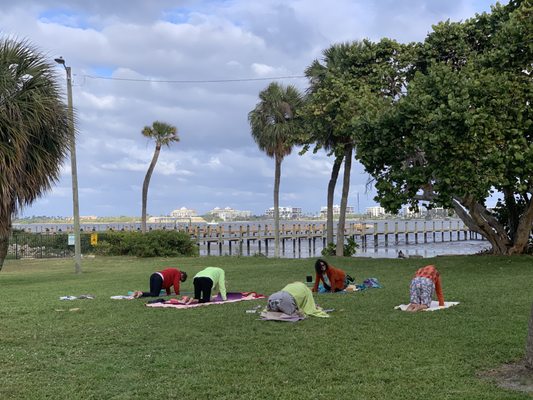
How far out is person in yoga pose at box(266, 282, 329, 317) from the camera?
9.20 m

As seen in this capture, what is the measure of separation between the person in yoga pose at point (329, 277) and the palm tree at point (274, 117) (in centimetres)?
1594

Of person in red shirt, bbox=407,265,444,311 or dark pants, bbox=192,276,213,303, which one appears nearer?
person in red shirt, bbox=407,265,444,311

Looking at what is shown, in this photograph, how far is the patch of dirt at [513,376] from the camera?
17.3 ft

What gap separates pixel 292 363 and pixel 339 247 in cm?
2004

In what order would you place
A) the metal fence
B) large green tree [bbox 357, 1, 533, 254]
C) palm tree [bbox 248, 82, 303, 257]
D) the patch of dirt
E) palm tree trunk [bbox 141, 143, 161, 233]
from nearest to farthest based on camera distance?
the patch of dirt
large green tree [bbox 357, 1, 533, 254]
palm tree [bbox 248, 82, 303, 257]
the metal fence
palm tree trunk [bbox 141, 143, 161, 233]

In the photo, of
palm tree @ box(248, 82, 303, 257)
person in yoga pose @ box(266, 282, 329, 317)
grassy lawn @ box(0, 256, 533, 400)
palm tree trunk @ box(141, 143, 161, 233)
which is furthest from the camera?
palm tree trunk @ box(141, 143, 161, 233)

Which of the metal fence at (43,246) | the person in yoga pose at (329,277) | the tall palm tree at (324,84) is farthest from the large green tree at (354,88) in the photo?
the metal fence at (43,246)

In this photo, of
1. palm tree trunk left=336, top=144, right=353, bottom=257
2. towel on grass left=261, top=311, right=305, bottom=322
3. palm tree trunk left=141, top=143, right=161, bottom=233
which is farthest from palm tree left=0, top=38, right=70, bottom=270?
palm tree trunk left=141, top=143, right=161, bottom=233

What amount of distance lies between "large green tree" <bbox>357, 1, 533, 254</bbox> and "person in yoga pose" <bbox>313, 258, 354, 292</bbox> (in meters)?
5.58

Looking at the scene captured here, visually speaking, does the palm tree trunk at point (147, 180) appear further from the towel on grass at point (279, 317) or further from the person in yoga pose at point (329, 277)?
the towel on grass at point (279, 317)

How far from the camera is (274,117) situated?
28.8m

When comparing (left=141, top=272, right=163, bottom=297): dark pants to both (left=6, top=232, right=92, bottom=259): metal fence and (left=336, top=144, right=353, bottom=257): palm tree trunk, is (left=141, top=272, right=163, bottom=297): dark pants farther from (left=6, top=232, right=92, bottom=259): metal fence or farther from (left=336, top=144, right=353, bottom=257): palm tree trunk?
(left=6, top=232, right=92, bottom=259): metal fence

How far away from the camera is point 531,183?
57.6ft

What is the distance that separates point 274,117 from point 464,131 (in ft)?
46.1
